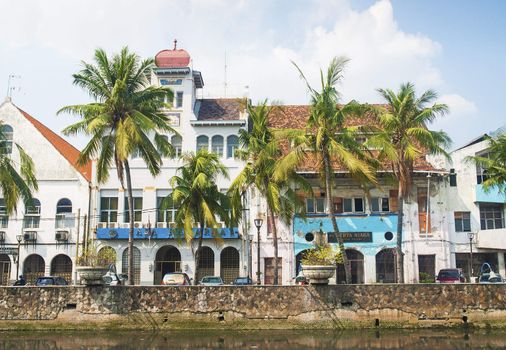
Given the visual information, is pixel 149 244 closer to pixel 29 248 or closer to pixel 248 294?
pixel 29 248

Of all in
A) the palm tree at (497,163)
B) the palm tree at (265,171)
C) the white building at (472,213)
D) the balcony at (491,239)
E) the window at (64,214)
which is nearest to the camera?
the palm tree at (265,171)

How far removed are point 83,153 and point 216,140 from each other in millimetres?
13881

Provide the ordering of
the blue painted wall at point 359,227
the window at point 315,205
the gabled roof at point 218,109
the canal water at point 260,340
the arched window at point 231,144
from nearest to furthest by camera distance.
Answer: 1. the canal water at point 260,340
2. the blue painted wall at point 359,227
3. the window at point 315,205
4. the arched window at point 231,144
5. the gabled roof at point 218,109

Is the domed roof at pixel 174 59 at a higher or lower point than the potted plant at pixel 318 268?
higher

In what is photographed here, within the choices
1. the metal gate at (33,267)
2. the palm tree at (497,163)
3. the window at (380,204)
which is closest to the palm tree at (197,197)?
the window at (380,204)

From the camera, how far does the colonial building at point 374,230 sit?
3881cm

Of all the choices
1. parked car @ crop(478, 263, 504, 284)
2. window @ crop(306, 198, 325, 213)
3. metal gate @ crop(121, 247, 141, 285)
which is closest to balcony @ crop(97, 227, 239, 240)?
metal gate @ crop(121, 247, 141, 285)

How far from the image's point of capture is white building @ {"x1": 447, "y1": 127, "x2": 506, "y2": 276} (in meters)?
38.8

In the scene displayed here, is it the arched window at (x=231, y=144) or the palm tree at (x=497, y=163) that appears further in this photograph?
the arched window at (x=231, y=144)

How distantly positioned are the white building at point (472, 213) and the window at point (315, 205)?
8.98 metres

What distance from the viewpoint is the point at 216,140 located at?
41.4 m

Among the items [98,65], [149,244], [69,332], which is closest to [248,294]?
[69,332]

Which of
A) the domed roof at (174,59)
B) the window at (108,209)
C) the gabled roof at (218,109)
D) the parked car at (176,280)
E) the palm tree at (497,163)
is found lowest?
the parked car at (176,280)

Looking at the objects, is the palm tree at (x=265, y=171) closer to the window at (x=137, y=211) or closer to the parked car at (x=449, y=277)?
the parked car at (x=449, y=277)
